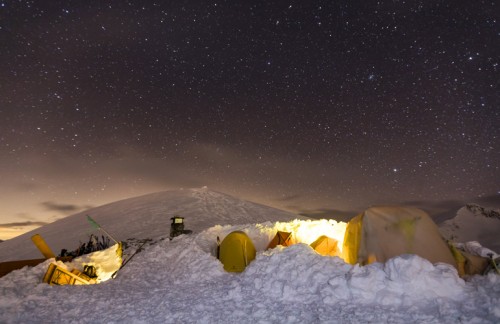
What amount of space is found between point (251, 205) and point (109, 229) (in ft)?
43.1

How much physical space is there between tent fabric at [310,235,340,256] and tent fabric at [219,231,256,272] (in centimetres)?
193

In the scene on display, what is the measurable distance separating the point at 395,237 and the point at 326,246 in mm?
2599

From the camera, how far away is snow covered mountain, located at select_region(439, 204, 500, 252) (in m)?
48.2

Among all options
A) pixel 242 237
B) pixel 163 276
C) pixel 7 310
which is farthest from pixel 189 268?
pixel 7 310

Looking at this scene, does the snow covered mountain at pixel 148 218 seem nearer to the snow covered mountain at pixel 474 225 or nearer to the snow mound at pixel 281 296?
the snow mound at pixel 281 296

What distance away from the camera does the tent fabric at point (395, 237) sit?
7621mm

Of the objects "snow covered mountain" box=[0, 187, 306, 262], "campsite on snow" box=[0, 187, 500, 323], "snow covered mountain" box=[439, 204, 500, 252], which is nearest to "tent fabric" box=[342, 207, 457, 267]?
"campsite on snow" box=[0, 187, 500, 323]

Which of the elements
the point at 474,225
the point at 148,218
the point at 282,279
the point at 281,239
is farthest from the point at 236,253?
the point at 474,225

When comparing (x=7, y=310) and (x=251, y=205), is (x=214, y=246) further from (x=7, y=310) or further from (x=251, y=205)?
(x=251, y=205)

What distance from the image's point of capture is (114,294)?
7664 mm

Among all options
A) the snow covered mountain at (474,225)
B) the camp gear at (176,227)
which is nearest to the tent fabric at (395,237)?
the camp gear at (176,227)

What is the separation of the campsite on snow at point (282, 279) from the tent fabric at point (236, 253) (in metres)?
0.03

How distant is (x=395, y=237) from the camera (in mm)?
7805

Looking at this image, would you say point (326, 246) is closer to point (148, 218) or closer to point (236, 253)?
point (236, 253)
